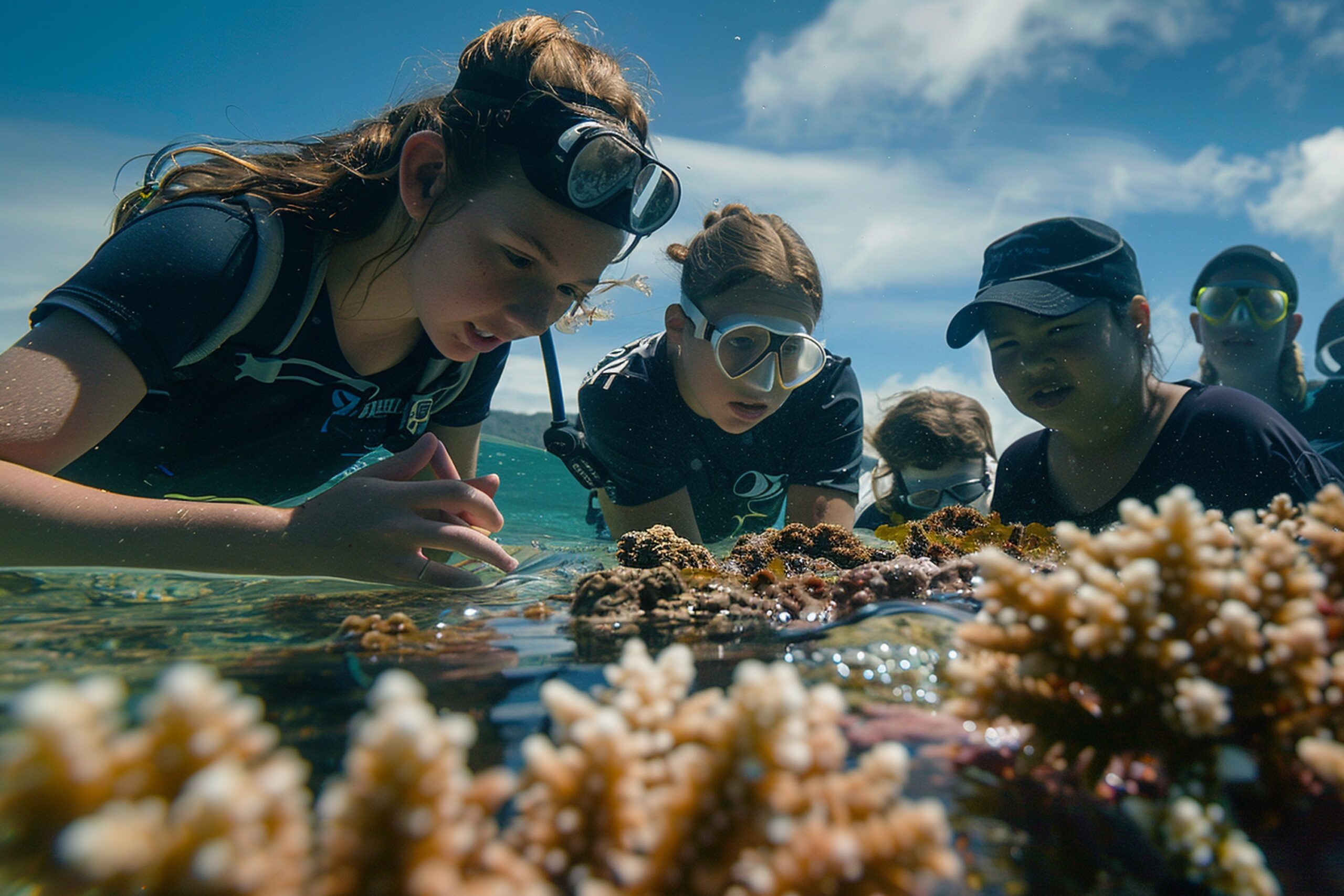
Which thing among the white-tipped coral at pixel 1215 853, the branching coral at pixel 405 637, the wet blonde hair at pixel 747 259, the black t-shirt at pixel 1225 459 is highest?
the wet blonde hair at pixel 747 259

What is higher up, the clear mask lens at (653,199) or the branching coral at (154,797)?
the clear mask lens at (653,199)

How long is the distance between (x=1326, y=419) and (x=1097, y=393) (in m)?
5.28

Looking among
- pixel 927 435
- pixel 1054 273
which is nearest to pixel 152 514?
pixel 1054 273

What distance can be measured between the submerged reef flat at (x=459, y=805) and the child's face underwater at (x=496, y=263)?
9.89ft

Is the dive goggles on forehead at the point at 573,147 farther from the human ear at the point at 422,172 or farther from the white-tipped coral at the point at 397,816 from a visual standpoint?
the white-tipped coral at the point at 397,816

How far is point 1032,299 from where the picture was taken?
4.95 m

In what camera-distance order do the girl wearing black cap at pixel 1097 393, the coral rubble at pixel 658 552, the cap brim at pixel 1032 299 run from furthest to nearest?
1. the cap brim at pixel 1032 299
2. the girl wearing black cap at pixel 1097 393
3. the coral rubble at pixel 658 552

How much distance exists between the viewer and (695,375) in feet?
19.7

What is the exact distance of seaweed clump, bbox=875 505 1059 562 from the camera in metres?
3.74

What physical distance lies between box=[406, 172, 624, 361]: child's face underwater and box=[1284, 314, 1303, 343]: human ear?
26.7 feet

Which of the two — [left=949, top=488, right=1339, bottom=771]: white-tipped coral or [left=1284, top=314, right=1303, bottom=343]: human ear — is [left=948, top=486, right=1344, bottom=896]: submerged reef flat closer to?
[left=949, top=488, right=1339, bottom=771]: white-tipped coral

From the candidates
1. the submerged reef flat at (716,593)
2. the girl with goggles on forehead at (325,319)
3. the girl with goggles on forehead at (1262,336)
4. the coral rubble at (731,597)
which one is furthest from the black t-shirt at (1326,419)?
the girl with goggles on forehead at (325,319)

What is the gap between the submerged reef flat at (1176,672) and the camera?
1015 mm

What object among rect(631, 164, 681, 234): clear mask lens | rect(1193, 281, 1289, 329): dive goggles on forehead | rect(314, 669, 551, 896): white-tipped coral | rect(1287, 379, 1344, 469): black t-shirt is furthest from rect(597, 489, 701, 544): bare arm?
rect(1287, 379, 1344, 469): black t-shirt
